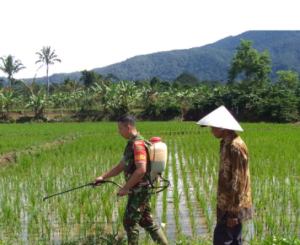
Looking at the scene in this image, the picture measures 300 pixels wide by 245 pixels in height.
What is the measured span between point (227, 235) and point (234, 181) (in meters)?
0.39

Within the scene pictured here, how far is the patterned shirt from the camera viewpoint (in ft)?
7.50

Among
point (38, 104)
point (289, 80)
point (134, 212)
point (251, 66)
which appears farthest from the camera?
point (289, 80)

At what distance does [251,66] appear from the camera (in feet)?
108

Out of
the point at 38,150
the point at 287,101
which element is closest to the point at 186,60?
the point at 287,101

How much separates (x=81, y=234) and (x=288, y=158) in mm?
5192

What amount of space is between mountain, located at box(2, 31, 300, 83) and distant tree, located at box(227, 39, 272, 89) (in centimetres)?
10447

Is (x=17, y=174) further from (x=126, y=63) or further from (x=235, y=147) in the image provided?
(x=126, y=63)

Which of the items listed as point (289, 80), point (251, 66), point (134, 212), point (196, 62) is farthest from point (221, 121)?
point (196, 62)

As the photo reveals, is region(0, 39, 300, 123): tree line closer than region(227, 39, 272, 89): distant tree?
Yes

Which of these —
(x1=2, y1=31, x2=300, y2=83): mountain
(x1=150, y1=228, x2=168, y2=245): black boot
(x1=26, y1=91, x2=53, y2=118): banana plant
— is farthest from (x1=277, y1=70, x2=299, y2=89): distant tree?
(x1=2, y1=31, x2=300, y2=83): mountain

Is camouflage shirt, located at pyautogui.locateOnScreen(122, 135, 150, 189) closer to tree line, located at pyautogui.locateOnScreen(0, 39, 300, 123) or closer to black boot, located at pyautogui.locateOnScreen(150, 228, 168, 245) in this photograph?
black boot, located at pyautogui.locateOnScreen(150, 228, 168, 245)

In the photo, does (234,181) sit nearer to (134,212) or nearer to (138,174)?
(138,174)

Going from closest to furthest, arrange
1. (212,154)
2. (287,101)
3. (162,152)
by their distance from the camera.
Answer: (162,152)
(212,154)
(287,101)

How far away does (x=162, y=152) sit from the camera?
2.61 m
